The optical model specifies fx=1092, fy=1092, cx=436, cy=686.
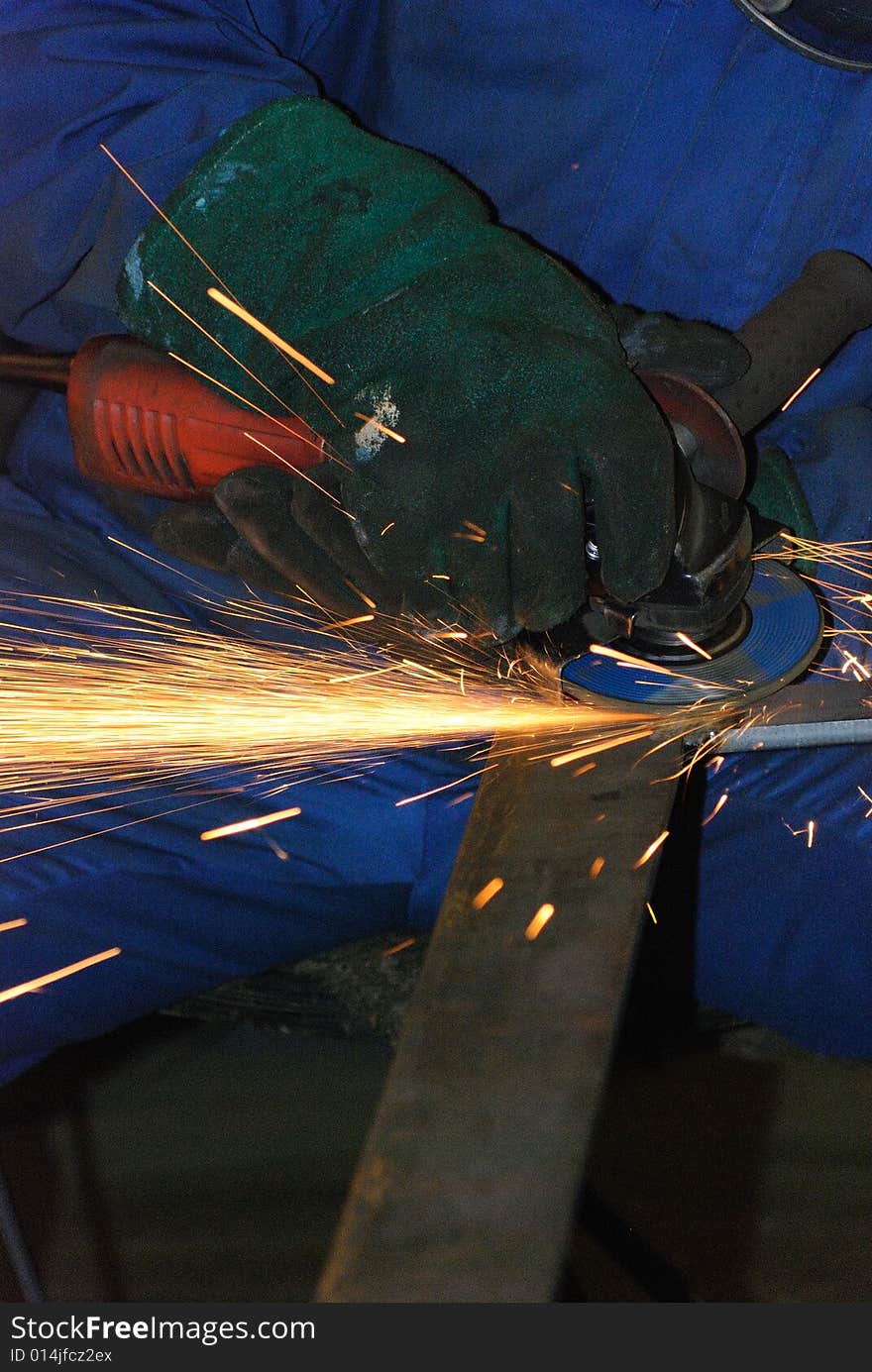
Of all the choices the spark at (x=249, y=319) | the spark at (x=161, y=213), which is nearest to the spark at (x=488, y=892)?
the spark at (x=249, y=319)

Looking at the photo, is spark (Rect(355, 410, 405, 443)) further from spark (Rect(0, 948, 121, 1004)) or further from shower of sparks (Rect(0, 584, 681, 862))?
spark (Rect(0, 948, 121, 1004))

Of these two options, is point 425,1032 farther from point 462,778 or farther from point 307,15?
point 307,15

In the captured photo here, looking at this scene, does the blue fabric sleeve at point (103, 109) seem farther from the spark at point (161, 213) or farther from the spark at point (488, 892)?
the spark at point (488, 892)

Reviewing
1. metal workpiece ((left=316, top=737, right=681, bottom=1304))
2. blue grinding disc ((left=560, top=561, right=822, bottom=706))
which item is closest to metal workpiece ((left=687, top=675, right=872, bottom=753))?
blue grinding disc ((left=560, top=561, right=822, bottom=706))

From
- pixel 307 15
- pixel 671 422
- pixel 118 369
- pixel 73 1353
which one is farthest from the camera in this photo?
pixel 307 15

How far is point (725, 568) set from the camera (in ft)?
3.95

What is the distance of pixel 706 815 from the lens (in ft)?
4.87

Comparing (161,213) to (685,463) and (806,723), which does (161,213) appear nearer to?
(685,463)

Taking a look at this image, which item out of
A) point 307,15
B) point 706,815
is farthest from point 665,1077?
point 307,15

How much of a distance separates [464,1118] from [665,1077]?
1.35 metres

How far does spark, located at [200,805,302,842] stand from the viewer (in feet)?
4.69

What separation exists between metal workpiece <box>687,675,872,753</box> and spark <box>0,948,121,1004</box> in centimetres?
79

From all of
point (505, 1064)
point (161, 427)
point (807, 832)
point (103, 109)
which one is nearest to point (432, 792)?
point (807, 832)

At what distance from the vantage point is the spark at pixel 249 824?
143cm
